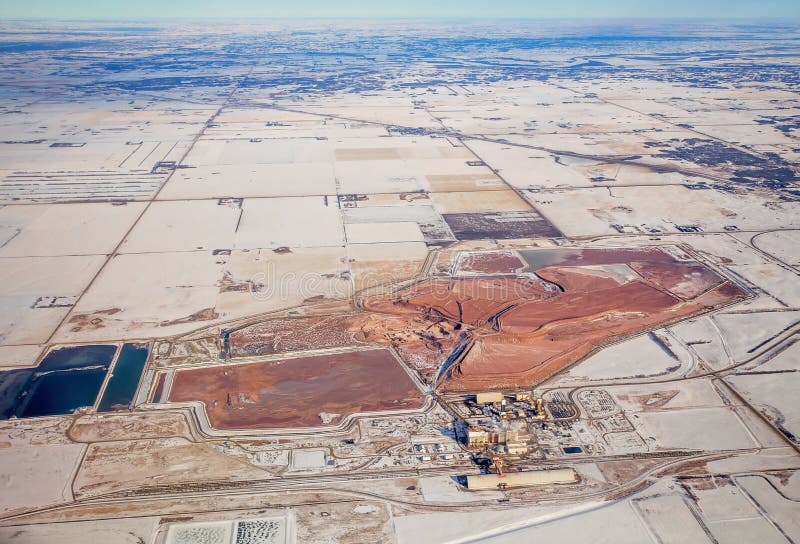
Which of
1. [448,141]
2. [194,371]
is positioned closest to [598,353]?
[194,371]

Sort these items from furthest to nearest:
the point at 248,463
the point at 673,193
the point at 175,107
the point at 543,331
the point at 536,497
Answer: the point at 175,107, the point at 673,193, the point at 543,331, the point at 248,463, the point at 536,497

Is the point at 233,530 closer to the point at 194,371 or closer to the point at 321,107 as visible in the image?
the point at 194,371

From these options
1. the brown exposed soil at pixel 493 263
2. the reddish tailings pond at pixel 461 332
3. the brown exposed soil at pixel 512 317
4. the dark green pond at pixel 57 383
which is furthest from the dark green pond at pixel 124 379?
the brown exposed soil at pixel 493 263

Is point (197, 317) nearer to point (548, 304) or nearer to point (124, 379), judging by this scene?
point (124, 379)

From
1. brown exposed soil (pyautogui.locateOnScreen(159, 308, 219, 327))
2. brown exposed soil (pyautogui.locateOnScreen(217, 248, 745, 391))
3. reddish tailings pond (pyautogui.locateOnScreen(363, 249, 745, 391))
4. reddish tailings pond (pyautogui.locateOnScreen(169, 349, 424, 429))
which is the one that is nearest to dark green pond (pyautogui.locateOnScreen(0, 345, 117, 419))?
brown exposed soil (pyautogui.locateOnScreen(159, 308, 219, 327))

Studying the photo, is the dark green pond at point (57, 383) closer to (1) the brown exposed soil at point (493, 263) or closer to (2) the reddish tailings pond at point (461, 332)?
(2) the reddish tailings pond at point (461, 332)

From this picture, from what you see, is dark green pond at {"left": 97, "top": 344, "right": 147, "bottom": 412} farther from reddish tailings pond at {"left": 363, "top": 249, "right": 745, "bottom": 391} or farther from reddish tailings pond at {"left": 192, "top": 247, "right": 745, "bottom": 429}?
reddish tailings pond at {"left": 363, "top": 249, "right": 745, "bottom": 391}

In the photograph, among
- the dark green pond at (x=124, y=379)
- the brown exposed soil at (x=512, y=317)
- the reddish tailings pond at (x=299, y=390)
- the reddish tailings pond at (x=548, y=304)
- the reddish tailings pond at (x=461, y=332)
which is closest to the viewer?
the reddish tailings pond at (x=299, y=390)

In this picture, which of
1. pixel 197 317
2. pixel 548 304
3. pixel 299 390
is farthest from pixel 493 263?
pixel 197 317
